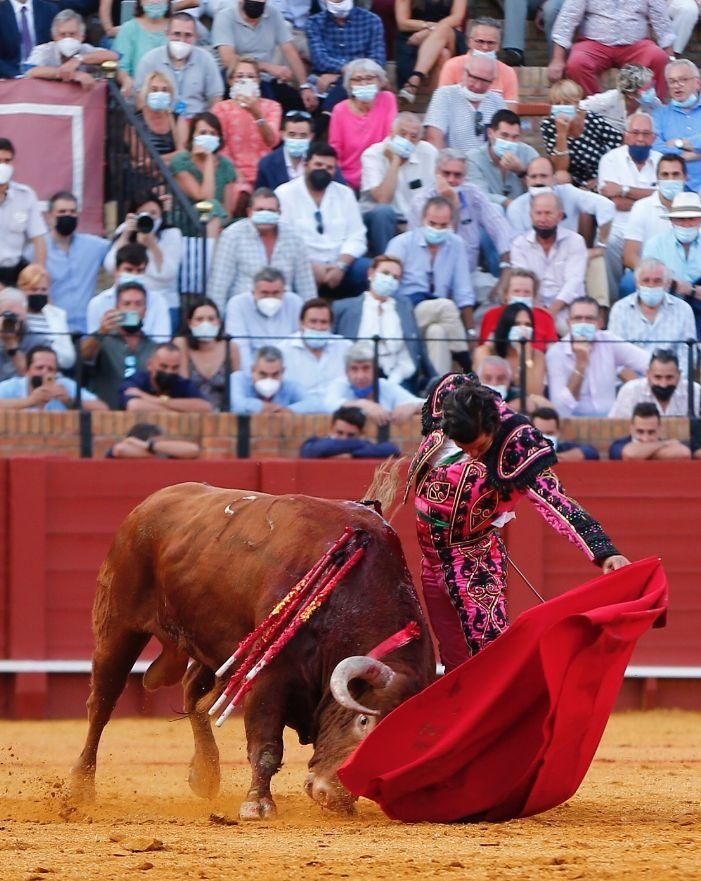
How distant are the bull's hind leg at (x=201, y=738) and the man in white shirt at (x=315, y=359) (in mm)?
2704

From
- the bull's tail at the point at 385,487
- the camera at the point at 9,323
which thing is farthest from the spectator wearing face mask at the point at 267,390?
the bull's tail at the point at 385,487

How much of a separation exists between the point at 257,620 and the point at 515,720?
894 millimetres

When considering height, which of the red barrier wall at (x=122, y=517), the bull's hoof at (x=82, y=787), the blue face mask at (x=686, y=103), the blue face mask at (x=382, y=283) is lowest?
the red barrier wall at (x=122, y=517)

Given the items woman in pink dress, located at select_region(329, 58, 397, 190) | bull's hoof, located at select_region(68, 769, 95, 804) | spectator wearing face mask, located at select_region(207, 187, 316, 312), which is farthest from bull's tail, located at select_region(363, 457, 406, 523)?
woman in pink dress, located at select_region(329, 58, 397, 190)

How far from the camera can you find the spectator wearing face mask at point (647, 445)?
29.1ft

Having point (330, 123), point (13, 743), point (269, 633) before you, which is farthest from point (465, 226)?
point (269, 633)

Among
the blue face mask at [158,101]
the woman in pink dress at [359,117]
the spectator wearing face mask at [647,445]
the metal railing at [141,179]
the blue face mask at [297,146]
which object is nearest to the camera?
the spectator wearing face mask at [647,445]

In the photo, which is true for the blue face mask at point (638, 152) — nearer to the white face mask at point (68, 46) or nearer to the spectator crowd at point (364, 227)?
the spectator crowd at point (364, 227)

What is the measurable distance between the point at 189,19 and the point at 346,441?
117 inches

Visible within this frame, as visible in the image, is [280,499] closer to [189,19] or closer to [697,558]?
[697,558]

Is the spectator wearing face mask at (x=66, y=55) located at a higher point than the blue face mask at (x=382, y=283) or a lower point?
higher

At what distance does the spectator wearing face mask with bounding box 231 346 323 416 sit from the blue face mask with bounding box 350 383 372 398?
0.20 metres

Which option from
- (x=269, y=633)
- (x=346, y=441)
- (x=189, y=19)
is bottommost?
(x=346, y=441)

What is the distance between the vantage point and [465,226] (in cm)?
980
